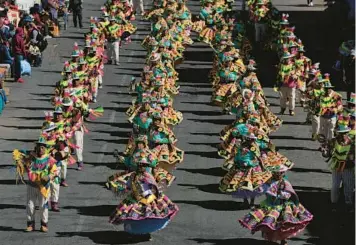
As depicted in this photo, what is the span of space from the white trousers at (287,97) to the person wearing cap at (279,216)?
49.5 ft

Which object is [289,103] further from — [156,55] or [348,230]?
[348,230]

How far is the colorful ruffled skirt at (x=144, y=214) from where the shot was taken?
103 feet

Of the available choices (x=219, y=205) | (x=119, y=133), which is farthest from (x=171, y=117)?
(x=219, y=205)

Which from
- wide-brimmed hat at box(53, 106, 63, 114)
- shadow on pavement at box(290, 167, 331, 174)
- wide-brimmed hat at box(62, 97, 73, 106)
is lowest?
shadow on pavement at box(290, 167, 331, 174)

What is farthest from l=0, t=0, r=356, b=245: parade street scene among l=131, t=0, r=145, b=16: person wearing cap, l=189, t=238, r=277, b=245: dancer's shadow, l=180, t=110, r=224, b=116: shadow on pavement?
l=131, t=0, r=145, b=16: person wearing cap

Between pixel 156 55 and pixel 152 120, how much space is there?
27.4ft

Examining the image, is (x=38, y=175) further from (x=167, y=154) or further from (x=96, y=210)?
(x=167, y=154)

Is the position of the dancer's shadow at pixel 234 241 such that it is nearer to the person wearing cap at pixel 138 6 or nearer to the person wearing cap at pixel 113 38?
the person wearing cap at pixel 113 38

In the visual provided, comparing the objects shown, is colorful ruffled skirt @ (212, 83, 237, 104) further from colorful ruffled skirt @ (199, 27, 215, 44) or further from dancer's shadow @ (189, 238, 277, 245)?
dancer's shadow @ (189, 238, 277, 245)

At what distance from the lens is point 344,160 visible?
1373 inches

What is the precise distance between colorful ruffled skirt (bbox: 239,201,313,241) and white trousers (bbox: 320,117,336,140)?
10282 mm

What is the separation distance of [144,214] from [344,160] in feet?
20.6

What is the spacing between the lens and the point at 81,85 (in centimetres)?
4106

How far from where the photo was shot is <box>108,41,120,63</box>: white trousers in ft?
179
